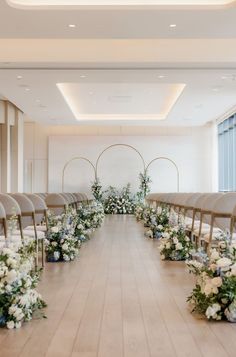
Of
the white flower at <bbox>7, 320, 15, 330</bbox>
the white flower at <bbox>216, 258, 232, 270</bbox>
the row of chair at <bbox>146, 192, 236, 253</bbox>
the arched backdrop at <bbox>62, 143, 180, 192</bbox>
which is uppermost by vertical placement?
the arched backdrop at <bbox>62, 143, 180, 192</bbox>

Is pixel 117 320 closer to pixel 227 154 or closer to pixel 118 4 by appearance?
pixel 118 4

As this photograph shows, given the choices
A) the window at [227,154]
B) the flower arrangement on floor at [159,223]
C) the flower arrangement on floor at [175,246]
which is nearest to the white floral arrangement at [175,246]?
the flower arrangement on floor at [175,246]

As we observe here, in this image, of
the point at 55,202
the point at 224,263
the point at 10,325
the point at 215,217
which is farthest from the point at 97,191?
the point at 10,325

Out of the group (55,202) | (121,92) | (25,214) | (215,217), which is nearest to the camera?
(215,217)

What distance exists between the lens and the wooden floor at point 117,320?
3162 millimetres

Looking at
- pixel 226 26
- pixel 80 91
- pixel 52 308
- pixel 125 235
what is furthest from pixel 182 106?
pixel 52 308

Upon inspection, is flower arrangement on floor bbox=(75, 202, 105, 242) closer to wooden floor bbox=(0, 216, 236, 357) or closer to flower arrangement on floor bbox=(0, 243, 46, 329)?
wooden floor bbox=(0, 216, 236, 357)

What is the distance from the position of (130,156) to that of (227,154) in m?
4.24

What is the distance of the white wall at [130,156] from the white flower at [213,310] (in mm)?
18316

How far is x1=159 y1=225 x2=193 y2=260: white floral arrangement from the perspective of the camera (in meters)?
7.12

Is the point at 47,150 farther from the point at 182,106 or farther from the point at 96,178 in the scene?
the point at 182,106

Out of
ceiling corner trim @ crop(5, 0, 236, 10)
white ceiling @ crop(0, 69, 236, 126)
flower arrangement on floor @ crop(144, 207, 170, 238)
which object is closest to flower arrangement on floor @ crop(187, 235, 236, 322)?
ceiling corner trim @ crop(5, 0, 236, 10)

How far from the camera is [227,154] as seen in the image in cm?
1973

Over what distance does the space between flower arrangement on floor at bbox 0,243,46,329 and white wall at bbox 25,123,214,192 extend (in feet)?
60.0
